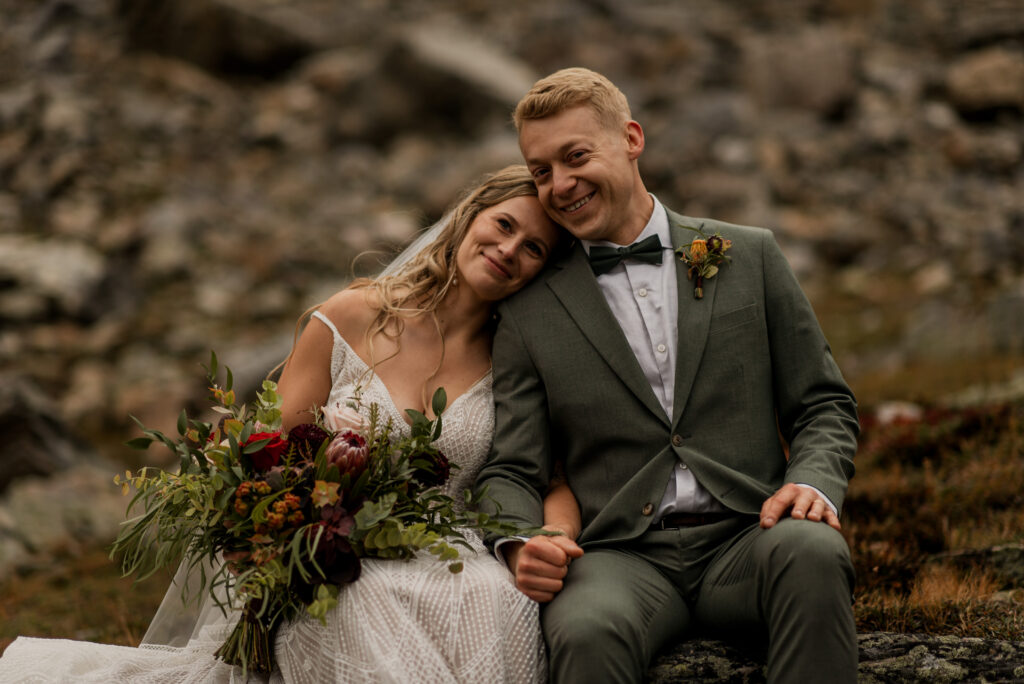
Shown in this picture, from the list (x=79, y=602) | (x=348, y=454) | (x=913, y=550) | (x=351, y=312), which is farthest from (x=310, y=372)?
(x=913, y=550)

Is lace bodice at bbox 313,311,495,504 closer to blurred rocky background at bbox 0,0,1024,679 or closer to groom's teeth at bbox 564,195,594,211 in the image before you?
groom's teeth at bbox 564,195,594,211

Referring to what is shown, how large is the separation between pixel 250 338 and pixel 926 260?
1102 cm

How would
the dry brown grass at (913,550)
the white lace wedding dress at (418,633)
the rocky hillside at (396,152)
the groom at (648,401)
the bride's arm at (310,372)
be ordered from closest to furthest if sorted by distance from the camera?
the white lace wedding dress at (418,633) < the groom at (648,401) < the dry brown grass at (913,550) < the bride's arm at (310,372) < the rocky hillside at (396,152)

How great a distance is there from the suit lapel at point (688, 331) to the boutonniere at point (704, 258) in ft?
0.08

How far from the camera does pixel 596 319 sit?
407cm

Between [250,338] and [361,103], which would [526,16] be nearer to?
[361,103]

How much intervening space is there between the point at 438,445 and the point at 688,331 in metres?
1.20

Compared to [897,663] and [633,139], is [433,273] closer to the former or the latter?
[633,139]

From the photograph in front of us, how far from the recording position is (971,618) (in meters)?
4.18

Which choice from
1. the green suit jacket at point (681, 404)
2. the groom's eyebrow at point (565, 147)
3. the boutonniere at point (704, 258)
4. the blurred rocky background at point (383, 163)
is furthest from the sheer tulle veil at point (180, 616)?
the blurred rocky background at point (383, 163)

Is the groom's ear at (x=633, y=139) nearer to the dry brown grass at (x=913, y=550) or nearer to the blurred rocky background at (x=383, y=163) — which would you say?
the dry brown grass at (x=913, y=550)

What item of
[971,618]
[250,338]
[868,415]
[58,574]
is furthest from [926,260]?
[58,574]

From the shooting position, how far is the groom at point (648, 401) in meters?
3.58

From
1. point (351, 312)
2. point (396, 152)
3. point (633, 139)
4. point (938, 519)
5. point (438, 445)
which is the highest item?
point (396, 152)
